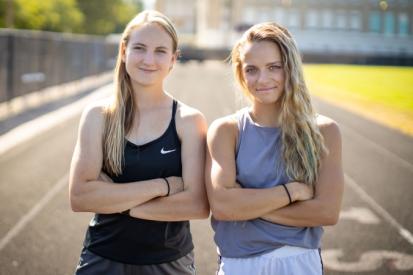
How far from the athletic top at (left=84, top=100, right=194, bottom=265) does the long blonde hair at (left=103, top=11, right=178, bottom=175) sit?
51 millimetres

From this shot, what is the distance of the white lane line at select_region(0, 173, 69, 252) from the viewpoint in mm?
6300

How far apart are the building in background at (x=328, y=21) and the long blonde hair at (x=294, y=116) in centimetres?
8604

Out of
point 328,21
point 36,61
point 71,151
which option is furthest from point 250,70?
point 328,21

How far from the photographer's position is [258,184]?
2.92 meters

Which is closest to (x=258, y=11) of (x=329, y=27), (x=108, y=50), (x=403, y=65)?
(x=329, y=27)

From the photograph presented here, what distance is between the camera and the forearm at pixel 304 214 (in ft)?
9.43

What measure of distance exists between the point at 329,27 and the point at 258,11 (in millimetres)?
11130

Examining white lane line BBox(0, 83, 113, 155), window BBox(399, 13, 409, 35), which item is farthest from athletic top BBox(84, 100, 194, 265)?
window BBox(399, 13, 409, 35)

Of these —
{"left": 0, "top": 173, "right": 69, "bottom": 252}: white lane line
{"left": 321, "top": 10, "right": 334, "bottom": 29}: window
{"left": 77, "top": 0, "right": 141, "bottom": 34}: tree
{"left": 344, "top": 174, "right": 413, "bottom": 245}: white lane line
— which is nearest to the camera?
{"left": 0, "top": 173, "right": 69, "bottom": 252}: white lane line

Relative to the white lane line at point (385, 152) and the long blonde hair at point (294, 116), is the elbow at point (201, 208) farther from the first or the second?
the white lane line at point (385, 152)

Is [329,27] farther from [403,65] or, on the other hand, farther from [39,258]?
[39,258]

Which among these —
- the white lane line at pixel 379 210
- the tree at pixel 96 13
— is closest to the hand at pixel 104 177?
the white lane line at pixel 379 210

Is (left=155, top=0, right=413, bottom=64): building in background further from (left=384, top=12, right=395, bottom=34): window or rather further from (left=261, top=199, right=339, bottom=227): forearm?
(left=261, top=199, right=339, bottom=227): forearm

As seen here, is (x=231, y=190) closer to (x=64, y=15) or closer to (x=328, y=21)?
(x=64, y=15)
